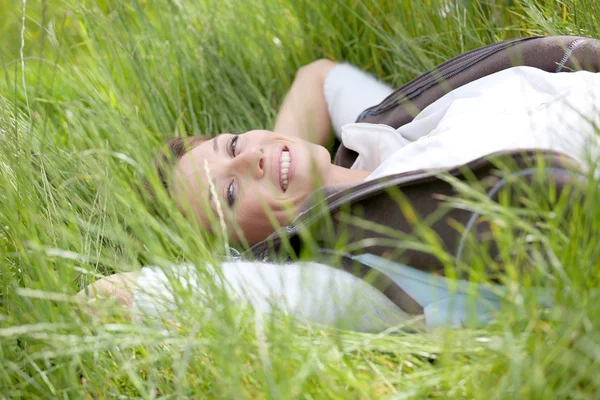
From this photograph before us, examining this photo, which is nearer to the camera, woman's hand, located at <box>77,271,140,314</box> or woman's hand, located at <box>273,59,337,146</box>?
woman's hand, located at <box>77,271,140,314</box>

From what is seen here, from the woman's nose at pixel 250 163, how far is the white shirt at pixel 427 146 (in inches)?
10.3

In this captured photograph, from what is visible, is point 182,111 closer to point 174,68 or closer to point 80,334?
point 174,68

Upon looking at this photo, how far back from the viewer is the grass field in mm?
839

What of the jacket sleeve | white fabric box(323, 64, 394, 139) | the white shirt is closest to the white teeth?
the white shirt

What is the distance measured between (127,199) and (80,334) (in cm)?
22

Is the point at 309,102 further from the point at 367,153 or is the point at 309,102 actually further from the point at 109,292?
the point at 109,292

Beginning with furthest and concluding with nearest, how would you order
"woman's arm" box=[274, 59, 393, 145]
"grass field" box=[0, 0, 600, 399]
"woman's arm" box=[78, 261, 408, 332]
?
"woman's arm" box=[274, 59, 393, 145], "woman's arm" box=[78, 261, 408, 332], "grass field" box=[0, 0, 600, 399]

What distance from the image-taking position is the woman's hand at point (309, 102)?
6.35ft

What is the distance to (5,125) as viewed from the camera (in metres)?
1.40

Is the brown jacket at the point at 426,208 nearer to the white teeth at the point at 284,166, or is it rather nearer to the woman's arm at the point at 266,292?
the woman's arm at the point at 266,292

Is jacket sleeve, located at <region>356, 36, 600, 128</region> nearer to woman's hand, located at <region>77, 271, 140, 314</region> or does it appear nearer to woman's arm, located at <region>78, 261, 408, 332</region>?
woman's arm, located at <region>78, 261, 408, 332</region>

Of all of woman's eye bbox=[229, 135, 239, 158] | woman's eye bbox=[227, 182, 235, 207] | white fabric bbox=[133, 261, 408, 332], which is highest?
woman's eye bbox=[229, 135, 239, 158]

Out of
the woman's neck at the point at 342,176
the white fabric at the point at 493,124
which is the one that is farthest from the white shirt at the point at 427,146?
the woman's neck at the point at 342,176

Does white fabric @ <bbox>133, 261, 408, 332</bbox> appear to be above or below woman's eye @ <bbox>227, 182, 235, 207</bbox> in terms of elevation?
below
